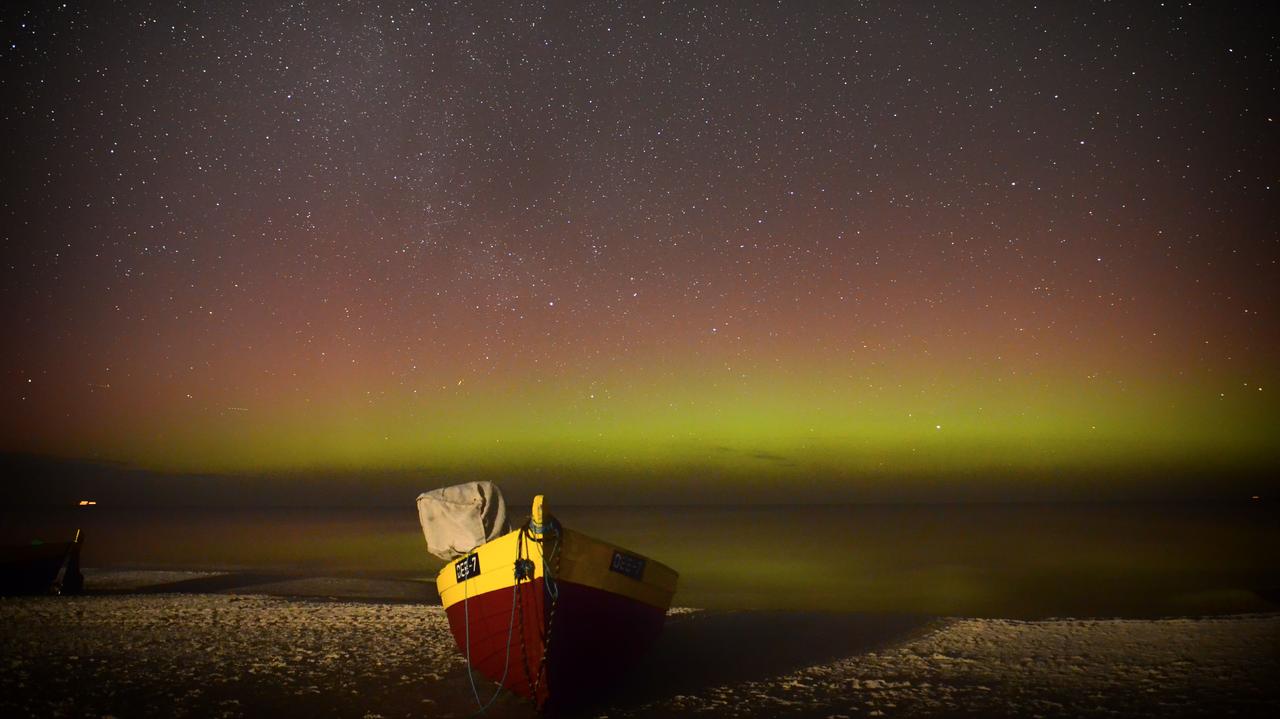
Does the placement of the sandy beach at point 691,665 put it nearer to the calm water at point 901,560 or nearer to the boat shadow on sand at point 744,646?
the boat shadow on sand at point 744,646

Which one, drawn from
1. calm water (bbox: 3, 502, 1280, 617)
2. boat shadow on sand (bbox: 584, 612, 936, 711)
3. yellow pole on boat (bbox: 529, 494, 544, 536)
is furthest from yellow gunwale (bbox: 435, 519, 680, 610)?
calm water (bbox: 3, 502, 1280, 617)

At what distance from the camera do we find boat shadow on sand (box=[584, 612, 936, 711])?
10.5m

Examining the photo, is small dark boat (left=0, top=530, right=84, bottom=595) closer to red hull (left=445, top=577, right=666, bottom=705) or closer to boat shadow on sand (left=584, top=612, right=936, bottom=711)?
red hull (left=445, top=577, right=666, bottom=705)

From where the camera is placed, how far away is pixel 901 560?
37.5m

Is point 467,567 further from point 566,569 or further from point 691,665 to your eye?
point 691,665

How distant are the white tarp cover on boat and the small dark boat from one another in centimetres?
1262

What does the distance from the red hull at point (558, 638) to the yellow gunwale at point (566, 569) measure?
99mm

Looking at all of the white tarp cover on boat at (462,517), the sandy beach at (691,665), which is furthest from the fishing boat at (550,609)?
the white tarp cover on boat at (462,517)

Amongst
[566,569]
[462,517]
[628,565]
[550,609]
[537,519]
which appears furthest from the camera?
[462,517]

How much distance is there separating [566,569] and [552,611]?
1.60ft

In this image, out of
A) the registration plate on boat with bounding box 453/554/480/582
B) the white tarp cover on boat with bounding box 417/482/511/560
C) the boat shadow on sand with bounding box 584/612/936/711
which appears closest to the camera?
the registration plate on boat with bounding box 453/554/480/582

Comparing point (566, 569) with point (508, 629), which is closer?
point (566, 569)

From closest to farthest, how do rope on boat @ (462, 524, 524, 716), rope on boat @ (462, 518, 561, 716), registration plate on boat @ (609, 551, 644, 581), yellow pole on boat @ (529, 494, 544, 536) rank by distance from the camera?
yellow pole on boat @ (529, 494, 544, 536)
rope on boat @ (462, 518, 561, 716)
rope on boat @ (462, 524, 524, 716)
registration plate on boat @ (609, 551, 644, 581)

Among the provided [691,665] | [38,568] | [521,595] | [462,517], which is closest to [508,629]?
[521,595]
